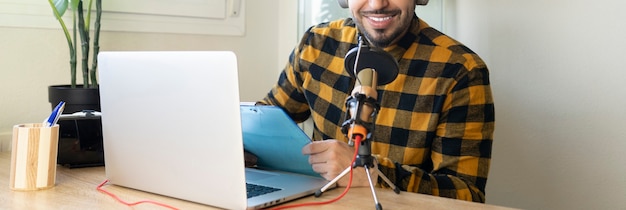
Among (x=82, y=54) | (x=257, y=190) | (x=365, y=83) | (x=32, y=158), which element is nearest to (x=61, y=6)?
(x=82, y=54)

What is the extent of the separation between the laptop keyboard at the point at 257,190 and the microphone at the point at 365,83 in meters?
0.21

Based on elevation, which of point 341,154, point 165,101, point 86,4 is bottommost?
point 341,154

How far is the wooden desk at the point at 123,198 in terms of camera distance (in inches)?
37.8

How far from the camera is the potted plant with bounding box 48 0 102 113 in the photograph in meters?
1.45

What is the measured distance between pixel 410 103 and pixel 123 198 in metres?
0.68

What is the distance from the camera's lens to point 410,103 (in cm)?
139

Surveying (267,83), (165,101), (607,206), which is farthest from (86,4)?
(607,206)

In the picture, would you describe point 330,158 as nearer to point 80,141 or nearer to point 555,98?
point 80,141

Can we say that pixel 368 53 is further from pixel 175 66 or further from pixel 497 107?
pixel 497 107

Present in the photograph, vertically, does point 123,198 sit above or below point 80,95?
below

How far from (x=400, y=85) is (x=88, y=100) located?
0.75 meters

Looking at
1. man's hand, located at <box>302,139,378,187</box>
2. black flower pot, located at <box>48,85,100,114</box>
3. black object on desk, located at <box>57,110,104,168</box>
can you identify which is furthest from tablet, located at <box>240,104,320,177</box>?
black flower pot, located at <box>48,85,100,114</box>

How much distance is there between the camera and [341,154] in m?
1.16

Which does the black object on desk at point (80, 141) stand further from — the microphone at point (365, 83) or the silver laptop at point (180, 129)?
the microphone at point (365, 83)
